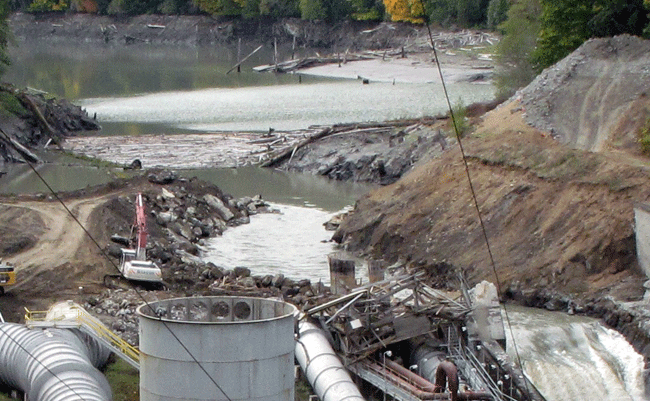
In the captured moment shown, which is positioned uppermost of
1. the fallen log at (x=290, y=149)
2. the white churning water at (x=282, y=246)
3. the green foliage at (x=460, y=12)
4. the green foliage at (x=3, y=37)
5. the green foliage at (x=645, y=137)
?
the green foliage at (x=645, y=137)

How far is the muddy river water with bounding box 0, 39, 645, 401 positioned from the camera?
36.0 m

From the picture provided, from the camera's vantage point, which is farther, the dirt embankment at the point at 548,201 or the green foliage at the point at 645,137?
the green foliage at the point at 645,137

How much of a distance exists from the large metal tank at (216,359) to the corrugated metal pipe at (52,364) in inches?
215

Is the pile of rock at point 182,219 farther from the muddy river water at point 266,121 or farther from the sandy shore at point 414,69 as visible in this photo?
the sandy shore at point 414,69

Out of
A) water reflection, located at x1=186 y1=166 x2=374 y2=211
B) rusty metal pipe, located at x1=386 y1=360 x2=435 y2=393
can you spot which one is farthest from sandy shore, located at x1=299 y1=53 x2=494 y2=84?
rusty metal pipe, located at x1=386 y1=360 x2=435 y2=393

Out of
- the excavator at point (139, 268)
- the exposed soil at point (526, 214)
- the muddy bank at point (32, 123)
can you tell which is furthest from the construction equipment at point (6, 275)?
the muddy bank at point (32, 123)

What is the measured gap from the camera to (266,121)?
91.7 metres

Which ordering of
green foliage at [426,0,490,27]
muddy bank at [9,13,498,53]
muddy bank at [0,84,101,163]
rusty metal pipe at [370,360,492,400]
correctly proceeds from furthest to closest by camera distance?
green foliage at [426,0,490,27] → muddy bank at [9,13,498,53] → muddy bank at [0,84,101,163] → rusty metal pipe at [370,360,492,400]

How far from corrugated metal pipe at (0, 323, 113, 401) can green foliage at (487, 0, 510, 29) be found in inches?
4306

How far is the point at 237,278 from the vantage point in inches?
1690

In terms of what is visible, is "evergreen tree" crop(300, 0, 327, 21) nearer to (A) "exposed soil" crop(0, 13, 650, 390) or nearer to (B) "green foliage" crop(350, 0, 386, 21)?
(B) "green foliage" crop(350, 0, 386, 21)

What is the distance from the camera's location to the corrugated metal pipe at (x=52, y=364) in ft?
88.8

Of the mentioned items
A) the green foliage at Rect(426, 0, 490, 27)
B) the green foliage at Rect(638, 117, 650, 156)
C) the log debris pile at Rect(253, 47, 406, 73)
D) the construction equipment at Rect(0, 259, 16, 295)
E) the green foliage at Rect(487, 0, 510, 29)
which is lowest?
the log debris pile at Rect(253, 47, 406, 73)

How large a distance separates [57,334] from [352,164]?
40.9 metres
